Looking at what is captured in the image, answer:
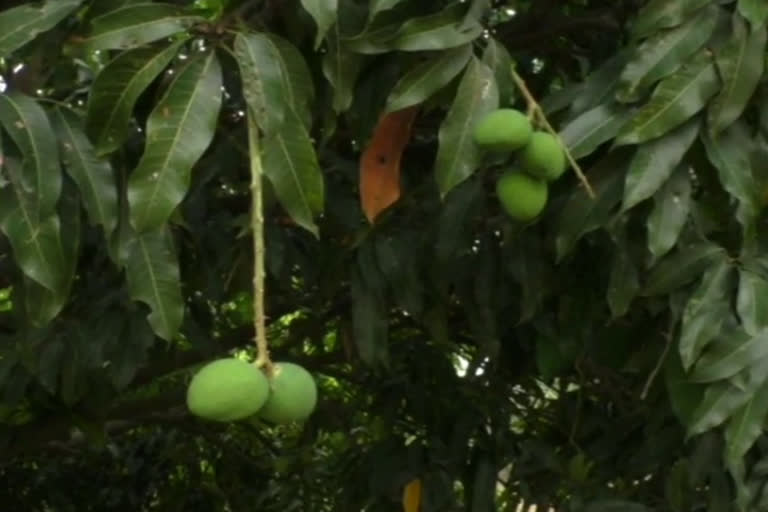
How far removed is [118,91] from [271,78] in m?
0.13

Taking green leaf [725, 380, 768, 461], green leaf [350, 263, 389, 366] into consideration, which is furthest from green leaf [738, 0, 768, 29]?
green leaf [350, 263, 389, 366]

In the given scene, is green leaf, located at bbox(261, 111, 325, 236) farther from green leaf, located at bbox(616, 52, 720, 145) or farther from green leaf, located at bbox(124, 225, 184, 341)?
green leaf, located at bbox(616, 52, 720, 145)

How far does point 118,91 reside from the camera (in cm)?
127

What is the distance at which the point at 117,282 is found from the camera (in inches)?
79.7

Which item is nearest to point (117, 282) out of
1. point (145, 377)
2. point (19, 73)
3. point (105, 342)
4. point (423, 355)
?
point (105, 342)

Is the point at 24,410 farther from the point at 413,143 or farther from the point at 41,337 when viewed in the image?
the point at 413,143

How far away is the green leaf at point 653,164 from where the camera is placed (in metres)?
1.31

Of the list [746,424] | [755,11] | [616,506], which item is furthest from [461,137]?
[616,506]

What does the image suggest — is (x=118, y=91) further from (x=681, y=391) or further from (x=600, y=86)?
(x=681, y=391)

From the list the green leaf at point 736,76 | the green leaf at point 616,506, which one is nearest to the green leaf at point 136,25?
the green leaf at point 736,76

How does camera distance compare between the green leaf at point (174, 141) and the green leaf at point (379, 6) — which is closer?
the green leaf at point (174, 141)

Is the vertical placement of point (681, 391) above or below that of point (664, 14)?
below

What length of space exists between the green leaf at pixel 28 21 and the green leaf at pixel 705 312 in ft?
1.98

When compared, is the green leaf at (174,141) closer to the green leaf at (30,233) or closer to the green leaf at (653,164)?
Answer: the green leaf at (30,233)
